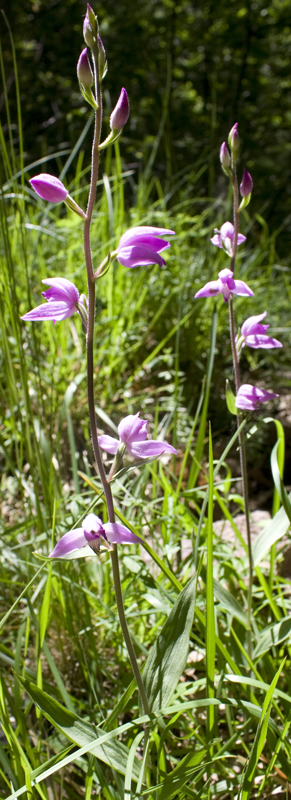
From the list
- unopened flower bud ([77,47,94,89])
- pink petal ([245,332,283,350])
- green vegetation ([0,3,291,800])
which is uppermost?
unopened flower bud ([77,47,94,89])

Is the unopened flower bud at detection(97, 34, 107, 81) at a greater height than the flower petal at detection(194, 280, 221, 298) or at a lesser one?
greater

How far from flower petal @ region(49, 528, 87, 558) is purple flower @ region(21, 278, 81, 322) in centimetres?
32

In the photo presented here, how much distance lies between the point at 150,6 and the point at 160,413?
24.8ft

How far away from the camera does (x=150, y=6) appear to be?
24.2 ft

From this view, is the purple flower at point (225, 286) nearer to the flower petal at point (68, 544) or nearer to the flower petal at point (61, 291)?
the flower petal at point (61, 291)

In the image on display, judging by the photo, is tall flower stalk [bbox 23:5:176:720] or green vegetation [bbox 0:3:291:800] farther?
green vegetation [bbox 0:3:291:800]

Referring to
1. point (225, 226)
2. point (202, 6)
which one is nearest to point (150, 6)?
point (202, 6)

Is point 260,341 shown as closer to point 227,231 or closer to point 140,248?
point 227,231

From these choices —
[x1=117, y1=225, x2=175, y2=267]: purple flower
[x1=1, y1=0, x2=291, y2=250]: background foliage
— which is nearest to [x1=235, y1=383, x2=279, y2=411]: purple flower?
[x1=117, y1=225, x2=175, y2=267]: purple flower

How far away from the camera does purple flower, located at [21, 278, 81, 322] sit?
Result: 77cm

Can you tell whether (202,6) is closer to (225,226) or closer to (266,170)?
(266,170)

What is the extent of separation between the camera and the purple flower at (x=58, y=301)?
77cm

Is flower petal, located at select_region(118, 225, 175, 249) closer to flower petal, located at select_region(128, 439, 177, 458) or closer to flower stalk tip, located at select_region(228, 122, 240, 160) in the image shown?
flower petal, located at select_region(128, 439, 177, 458)

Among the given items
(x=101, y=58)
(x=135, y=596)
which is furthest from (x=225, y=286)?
(x=135, y=596)
